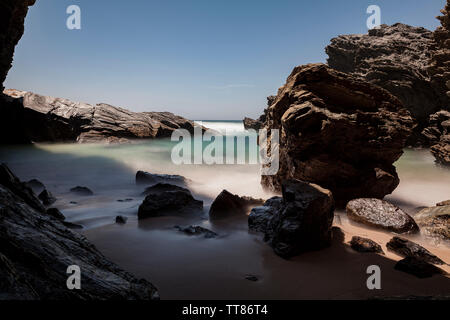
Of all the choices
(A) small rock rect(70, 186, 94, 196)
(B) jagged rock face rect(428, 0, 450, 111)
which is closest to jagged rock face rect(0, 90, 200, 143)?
(A) small rock rect(70, 186, 94, 196)

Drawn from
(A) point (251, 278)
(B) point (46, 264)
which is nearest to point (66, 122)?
(A) point (251, 278)

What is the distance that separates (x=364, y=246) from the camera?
387 centimetres

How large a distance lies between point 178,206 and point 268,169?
159 inches

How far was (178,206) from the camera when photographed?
218 inches

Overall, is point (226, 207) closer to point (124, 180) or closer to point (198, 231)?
point (198, 231)

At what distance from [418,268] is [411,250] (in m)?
0.74

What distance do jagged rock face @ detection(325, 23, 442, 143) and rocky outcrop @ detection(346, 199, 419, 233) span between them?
2150cm

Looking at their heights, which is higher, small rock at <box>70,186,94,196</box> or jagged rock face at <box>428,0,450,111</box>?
jagged rock face at <box>428,0,450,111</box>

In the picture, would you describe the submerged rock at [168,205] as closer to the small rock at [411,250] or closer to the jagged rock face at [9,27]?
the small rock at [411,250]

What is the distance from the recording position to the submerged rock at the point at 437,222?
4.68 m

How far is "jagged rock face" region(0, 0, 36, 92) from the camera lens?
43.8ft

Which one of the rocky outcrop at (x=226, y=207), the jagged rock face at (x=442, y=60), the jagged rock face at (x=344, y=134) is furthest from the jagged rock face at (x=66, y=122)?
the jagged rock face at (x=442, y=60)

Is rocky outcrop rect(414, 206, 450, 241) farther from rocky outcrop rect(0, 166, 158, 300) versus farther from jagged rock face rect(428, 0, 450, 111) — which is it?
jagged rock face rect(428, 0, 450, 111)

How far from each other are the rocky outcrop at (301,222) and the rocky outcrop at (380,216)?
65.4 inches
